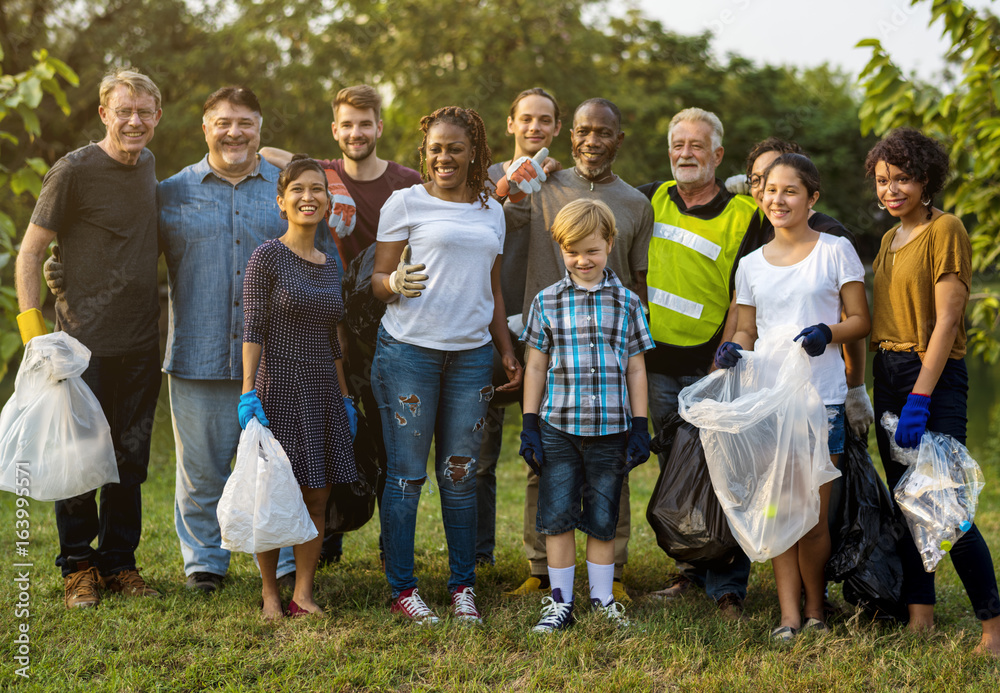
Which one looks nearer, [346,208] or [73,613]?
[73,613]

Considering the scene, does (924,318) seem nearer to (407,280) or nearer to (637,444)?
(637,444)

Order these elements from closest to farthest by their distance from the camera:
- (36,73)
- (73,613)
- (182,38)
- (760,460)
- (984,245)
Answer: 1. (760,460)
2. (73,613)
3. (36,73)
4. (984,245)
5. (182,38)

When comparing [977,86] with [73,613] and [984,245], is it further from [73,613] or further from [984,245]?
[73,613]

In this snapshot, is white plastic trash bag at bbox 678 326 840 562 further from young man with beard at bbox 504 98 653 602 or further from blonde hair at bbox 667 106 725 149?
Answer: blonde hair at bbox 667 106 725 149

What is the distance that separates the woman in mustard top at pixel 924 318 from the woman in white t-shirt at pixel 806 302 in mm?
138

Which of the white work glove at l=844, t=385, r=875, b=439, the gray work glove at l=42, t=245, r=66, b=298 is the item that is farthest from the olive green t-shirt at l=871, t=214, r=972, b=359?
the gray work glove at l=42, t=245, r=66, b=298

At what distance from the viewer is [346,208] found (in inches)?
142

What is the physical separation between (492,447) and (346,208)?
1.29m

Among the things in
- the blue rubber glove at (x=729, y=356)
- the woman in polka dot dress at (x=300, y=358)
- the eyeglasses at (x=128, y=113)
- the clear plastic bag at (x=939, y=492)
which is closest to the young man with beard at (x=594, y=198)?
the blue rubber glove at (x=729, y=356)

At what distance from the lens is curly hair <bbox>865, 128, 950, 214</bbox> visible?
121 inches

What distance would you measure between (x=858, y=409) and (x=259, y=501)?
224 cm

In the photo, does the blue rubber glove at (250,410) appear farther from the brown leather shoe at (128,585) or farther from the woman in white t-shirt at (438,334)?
the brown leather shoe at (128,585)

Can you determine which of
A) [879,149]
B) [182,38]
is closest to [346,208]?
[879,149]

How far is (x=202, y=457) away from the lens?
371 cm
